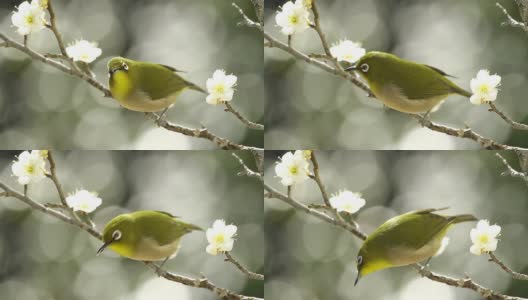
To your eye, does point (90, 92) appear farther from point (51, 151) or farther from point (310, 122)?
point (310, 122)

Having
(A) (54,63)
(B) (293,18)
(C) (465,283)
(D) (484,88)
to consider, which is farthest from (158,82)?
(C) (465,283)

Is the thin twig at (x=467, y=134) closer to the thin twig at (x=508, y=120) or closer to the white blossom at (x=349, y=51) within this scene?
the thin twig at (x=508, y=120)

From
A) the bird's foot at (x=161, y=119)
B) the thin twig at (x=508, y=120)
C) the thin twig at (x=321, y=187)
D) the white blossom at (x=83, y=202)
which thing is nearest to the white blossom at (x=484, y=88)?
the thin twig at (x=508, y=120)

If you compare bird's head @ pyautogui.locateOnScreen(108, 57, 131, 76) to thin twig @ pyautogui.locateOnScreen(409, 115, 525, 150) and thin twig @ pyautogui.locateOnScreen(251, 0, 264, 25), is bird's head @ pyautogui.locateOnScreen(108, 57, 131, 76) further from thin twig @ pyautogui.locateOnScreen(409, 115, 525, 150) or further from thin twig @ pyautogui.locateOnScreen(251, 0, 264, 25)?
thin twig @ pyautogui.locateOnScreen(409, 115, 525, 150)

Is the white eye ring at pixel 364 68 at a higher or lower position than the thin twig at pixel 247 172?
higher

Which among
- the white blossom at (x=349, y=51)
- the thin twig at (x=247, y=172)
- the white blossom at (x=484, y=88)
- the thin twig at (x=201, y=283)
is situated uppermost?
the white blossom at (x=349, y=51)

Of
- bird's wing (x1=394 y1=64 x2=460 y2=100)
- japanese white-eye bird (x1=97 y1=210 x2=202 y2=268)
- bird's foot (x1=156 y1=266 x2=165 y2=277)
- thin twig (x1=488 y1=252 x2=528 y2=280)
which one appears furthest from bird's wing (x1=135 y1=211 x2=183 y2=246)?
thin twig (x1=488 y1=252 x2=528 y2=280)
